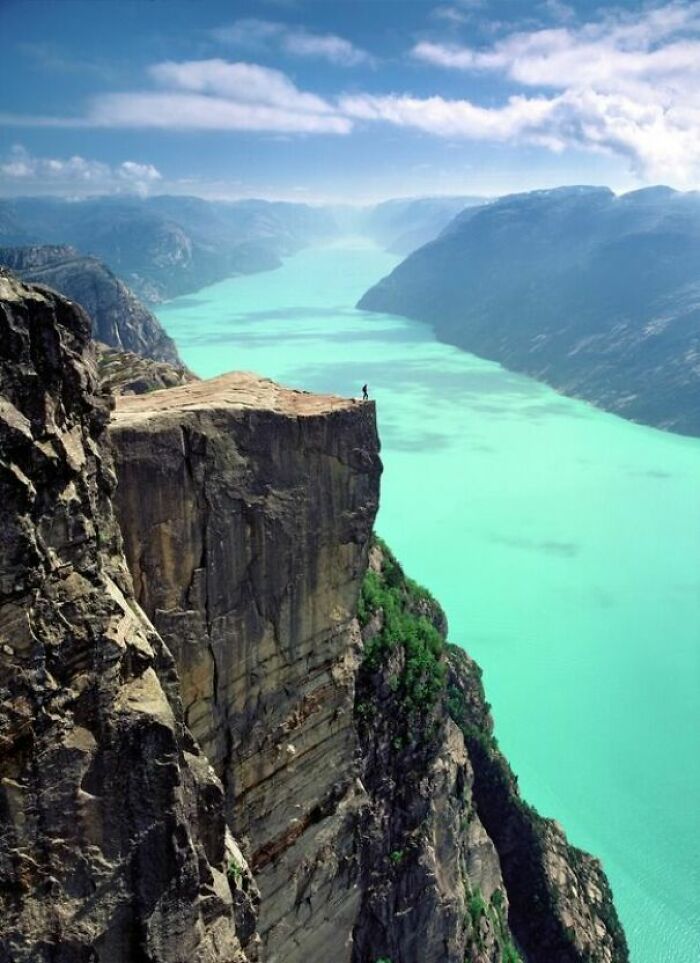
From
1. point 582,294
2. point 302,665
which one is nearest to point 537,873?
point 302,665

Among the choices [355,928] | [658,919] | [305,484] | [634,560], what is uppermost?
[305,484]

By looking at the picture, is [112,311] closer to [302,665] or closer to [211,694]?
[302,665]

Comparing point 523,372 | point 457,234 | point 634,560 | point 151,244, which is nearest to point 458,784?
point 634,560

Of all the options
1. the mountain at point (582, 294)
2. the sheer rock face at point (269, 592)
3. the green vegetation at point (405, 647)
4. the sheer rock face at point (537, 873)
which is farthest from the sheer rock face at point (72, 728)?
the mountain at point (582, 294)

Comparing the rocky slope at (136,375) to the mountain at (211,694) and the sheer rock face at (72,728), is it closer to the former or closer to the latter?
the mountain at (211,694)

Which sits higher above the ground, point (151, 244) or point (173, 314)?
point (151, 244)

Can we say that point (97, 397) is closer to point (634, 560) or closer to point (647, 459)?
point (634, 560)

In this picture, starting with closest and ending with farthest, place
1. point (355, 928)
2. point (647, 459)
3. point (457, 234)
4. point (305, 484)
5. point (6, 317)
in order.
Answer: point (6, 317), point (305, 484), point (355, 928), point (647, 459), point (457, 234)

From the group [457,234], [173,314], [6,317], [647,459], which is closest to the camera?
[6,317]

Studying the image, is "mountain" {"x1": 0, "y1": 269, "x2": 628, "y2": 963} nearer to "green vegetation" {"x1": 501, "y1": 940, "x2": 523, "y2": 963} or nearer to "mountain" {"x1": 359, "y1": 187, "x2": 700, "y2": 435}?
"green vegetation" {"x1": 501, "y1": 940, "x2": 523, "y2": 963}
